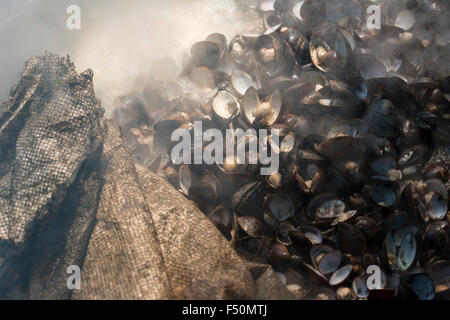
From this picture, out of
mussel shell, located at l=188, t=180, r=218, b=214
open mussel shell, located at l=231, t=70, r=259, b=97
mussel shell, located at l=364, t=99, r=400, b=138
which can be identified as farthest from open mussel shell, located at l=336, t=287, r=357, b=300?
open mussel shell, located at l=231, t=70, r=259, b=97

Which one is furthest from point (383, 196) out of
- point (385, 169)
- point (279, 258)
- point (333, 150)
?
point (279, 258)

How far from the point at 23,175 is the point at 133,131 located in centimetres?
193

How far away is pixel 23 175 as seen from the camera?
2832 mm

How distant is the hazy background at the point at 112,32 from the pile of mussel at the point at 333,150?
110 centimetres

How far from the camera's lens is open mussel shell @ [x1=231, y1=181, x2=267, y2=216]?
3.19 m

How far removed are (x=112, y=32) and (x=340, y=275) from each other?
6037 mm

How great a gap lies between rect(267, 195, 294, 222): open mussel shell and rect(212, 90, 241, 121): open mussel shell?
1.36 m

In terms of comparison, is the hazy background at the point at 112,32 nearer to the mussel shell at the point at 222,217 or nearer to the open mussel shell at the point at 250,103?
the open mussel shell at the point at 250,103

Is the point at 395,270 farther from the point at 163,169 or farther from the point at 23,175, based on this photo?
the point at 23,175

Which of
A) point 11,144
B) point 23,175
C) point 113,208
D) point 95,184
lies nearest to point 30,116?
point 11,144

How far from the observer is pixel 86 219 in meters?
2.87

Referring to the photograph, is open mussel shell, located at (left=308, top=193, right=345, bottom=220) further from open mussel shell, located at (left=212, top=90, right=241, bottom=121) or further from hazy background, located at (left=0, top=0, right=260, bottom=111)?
hazy background, located at (left=0, top=0, right=260, bottom=111)

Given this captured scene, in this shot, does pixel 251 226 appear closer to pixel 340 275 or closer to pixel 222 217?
pixel 222 217

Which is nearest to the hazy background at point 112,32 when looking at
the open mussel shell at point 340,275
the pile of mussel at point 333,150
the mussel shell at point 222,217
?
the pile of mussel at point 333,150
